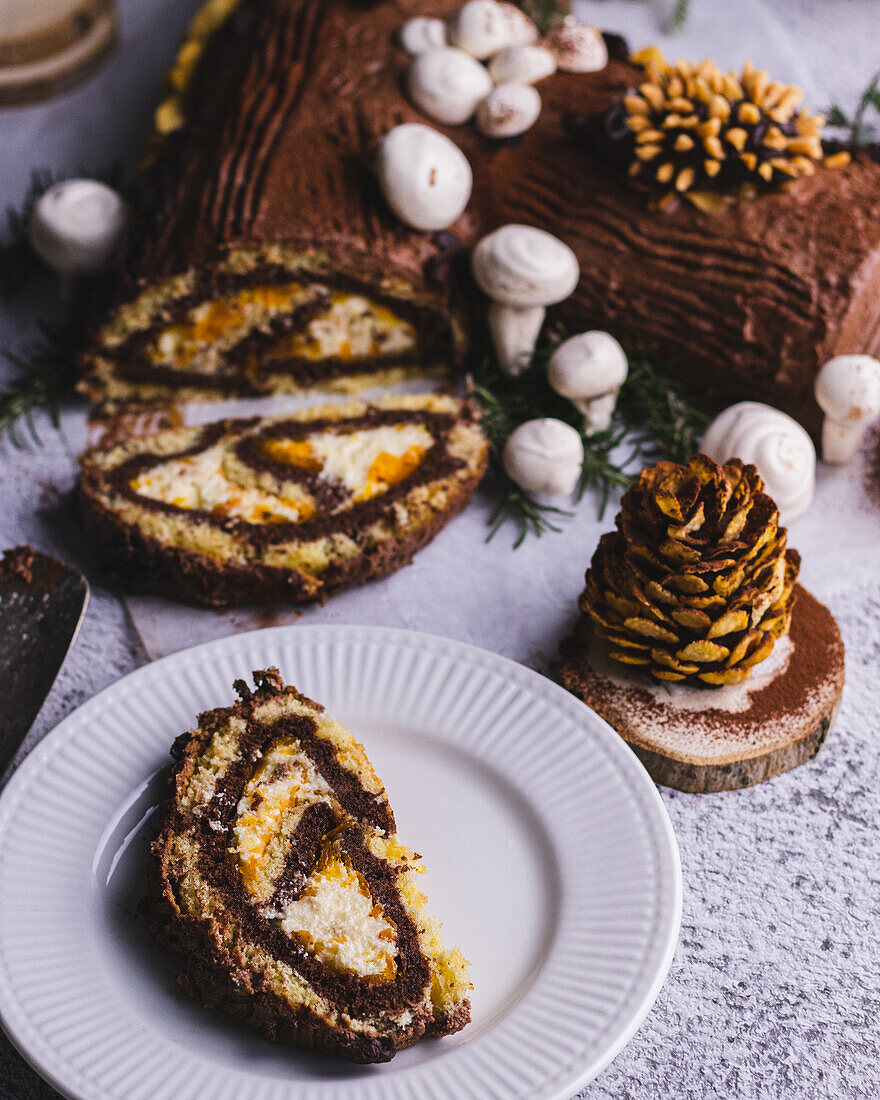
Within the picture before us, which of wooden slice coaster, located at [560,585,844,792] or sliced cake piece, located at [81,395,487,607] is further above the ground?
wooden slice coaster, located at [560,585,844,792]

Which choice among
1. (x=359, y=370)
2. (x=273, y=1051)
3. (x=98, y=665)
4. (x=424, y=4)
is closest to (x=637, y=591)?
(x=273, y=1051)

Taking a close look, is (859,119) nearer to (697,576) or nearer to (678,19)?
(678,19)

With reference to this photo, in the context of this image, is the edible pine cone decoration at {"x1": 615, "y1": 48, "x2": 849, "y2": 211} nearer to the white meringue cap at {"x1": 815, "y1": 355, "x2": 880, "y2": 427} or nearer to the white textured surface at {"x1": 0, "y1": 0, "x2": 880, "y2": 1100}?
the white meringue cap at {"x1": 815, "y1": 355, "x2": 880, "y2": 427}

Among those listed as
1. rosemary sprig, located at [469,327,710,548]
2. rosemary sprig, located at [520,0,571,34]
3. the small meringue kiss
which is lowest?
rosemary sprig, located at [469,327,710,548]

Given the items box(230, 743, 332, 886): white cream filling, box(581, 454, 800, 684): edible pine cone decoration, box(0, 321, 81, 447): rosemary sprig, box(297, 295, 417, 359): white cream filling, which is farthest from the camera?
box(297, 295, 417, 359): white cream filling

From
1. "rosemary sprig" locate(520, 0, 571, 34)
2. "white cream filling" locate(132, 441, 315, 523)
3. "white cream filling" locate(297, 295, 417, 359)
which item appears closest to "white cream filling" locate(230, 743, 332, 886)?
"white cream filling" locate(132, 441, 315, 523)

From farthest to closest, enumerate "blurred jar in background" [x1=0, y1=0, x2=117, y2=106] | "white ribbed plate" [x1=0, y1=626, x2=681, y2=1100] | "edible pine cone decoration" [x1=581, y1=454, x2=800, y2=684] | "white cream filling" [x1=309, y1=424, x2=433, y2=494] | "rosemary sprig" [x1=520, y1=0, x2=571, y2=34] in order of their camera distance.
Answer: "blurred jar in background" [x1=0, y1=0, x2=117, y2=106] → "rosemary sprig" [x1=520, y1=0, x2=571, y2=34] → "white cream filling" [x1=309, y1=424, x2=433, y2=494] → "edible pine cone decoration" [x1=581, y1=454, x2=800, y2=684] → "white ribbed plate" [x1=0, y1=626, x2=681, y2=1100]

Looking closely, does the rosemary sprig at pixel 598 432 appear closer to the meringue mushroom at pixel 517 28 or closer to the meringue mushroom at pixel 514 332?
the meringue mushroom at pixel 514 332
